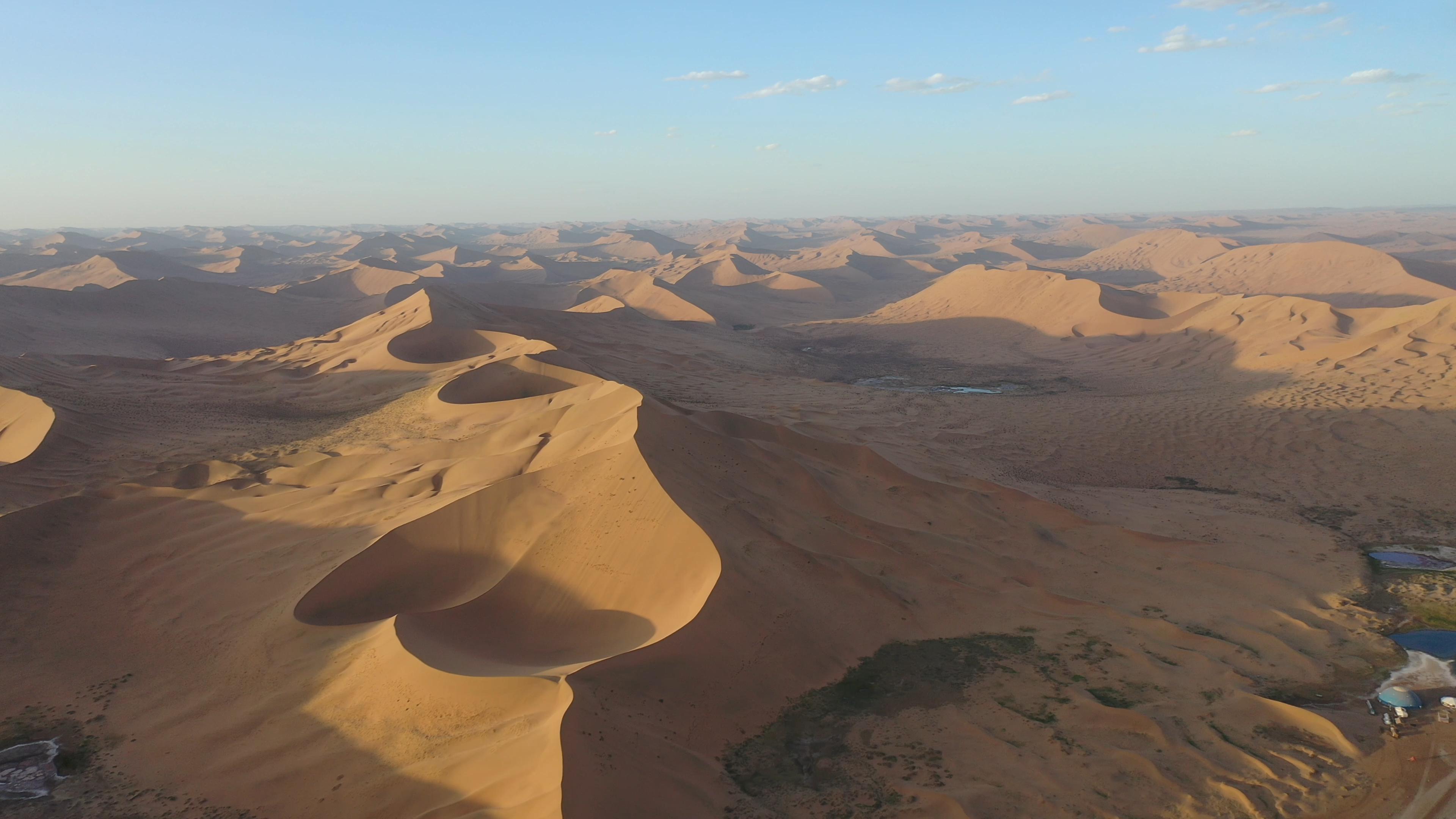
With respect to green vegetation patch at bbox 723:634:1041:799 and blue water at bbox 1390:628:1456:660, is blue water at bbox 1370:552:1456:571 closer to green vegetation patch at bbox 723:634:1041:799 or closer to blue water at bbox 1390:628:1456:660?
blue water at bbox 1390:628:1456:660

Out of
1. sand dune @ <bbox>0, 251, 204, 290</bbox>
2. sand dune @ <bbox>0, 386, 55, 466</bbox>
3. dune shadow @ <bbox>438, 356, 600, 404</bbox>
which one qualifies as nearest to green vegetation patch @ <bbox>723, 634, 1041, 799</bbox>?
dune shadow @ <bbox>438, 356, 600, 404</bbox>

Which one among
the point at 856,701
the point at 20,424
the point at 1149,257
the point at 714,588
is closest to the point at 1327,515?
the point at 856,701

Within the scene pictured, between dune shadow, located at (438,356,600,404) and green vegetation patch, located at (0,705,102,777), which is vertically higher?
dune shadow, located at (438,356,600,404)

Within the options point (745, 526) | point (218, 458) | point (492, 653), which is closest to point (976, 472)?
point (745, 526)

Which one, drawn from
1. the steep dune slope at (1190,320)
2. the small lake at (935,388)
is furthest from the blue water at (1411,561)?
the small lake at (935,388)

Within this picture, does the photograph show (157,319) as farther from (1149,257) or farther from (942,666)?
(1149,257)

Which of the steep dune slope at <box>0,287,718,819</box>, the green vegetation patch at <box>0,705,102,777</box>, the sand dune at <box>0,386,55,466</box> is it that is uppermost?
the sand dune at <box>0,386,55,466</box>

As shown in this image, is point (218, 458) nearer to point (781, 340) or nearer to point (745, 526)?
point (745, 526)
